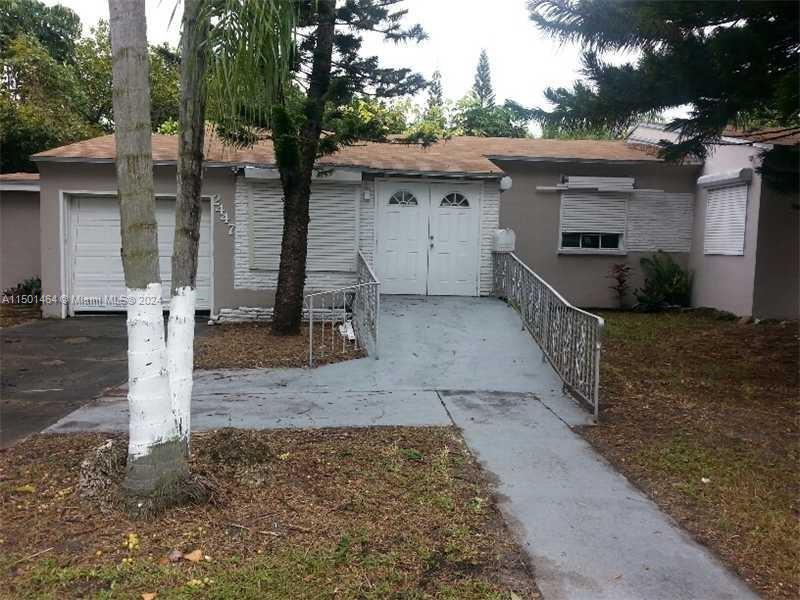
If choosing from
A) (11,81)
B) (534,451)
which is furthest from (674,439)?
(11,81)

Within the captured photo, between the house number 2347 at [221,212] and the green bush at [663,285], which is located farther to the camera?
the green bush at [663,285]

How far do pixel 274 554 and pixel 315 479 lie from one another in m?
1.01

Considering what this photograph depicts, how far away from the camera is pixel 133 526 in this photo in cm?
357

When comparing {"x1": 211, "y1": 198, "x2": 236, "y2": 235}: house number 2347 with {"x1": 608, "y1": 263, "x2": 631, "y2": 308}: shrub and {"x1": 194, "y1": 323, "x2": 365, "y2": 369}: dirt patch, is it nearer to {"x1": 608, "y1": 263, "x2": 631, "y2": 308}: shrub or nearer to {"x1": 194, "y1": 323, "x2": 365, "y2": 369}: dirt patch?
{"x1": 194, "y1": 323, "x2": 365, "y2": 369}: dirt patch

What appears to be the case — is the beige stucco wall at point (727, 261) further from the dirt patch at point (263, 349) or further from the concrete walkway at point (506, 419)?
the dirt patch at point (263, 349)

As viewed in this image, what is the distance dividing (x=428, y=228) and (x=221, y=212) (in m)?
3.74

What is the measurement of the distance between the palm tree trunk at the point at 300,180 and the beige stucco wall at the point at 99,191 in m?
1.86

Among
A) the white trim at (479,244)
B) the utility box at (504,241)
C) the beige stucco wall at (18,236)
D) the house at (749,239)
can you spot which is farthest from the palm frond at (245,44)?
the beige stucco wall at (18,236)

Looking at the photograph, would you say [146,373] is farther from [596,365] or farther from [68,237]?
[68,237]

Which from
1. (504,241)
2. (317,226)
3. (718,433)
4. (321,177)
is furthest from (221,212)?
(718,433)

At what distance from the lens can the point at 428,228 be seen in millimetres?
11453

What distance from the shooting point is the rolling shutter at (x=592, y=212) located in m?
12.7

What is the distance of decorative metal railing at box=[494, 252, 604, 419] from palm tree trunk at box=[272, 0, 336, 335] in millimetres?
3381

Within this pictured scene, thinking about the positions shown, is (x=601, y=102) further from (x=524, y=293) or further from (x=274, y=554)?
(x=274, y=554)
